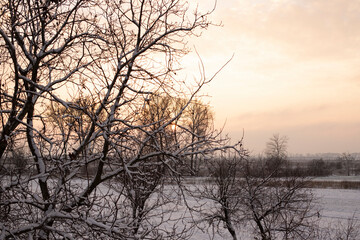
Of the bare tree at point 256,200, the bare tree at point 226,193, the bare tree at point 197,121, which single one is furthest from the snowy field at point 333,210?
the bare tree at point 197,121

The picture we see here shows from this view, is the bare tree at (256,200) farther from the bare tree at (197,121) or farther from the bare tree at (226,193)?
the bare tree at (197,121)

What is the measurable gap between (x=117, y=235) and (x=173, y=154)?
1326 millimetres

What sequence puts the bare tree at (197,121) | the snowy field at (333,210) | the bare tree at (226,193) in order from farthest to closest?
the snowy field at (333,210)
the bare tree at (226,193)
the bare tree at (197,121)

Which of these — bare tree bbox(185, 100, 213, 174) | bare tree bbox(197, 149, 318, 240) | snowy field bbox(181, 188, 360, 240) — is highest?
bare tree bbox(185, 100, 213, 174)

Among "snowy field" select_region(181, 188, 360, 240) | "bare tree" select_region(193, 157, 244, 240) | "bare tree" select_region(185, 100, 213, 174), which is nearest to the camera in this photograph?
"bare tree" select_region(185, 100, 213, 174)

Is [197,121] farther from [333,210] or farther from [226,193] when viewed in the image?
[333,210]

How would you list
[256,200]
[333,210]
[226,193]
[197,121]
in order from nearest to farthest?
1. [197,121]
2. [226,193]
3. [256,200]
4. [333,210]

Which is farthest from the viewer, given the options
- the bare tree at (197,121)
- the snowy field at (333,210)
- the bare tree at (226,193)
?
the snowy field at (333,210)

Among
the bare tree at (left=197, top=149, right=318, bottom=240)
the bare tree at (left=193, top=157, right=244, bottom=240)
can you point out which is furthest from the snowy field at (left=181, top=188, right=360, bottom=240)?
the bare tree at (left=193, top=157, right=244, bottom=240)

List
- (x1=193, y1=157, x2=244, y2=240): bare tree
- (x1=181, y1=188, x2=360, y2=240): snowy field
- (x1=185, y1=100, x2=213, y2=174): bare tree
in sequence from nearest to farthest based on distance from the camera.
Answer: (x1=185, y1=100, x2=213, y2=174): bare tree, (x1=193, y1=157, x2=244, y2=240): bare tree, (x1=181, y1=188, x2=360, y2=240): snowy field

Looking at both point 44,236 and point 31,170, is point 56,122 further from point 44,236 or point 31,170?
point 44,236

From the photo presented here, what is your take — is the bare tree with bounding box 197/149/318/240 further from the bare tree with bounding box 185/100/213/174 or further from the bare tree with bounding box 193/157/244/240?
the bare tree with bounding box 185/100/213/174

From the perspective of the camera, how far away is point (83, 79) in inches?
204

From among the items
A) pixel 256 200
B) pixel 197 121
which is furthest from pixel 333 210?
pixel 197 121
